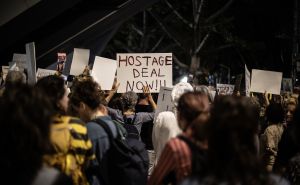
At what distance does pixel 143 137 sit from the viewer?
842 centimetres

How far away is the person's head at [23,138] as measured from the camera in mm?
3686

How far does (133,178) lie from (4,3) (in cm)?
922

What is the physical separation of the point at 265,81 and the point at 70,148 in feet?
26.5

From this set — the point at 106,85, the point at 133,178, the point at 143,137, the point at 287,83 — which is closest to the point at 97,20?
the point at 287,83

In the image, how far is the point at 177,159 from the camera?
4.18 metres

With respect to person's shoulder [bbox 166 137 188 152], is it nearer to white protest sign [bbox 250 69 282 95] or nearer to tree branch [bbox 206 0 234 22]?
white protest sign [bbox 250 69 282 95]

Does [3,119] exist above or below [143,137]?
above

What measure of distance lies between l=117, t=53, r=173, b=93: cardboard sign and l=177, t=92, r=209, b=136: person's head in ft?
17.3

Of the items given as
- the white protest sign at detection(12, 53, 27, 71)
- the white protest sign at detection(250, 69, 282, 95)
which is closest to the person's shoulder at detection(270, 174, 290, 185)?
the white protest sign at detection(12, 53, 27, 71)

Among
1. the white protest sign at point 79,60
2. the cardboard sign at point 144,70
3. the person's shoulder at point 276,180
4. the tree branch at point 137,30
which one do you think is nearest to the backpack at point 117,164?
the person's shoulder at point 276,180

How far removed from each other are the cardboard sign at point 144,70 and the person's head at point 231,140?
5.99 meters

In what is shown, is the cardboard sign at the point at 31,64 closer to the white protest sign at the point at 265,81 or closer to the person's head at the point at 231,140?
the white protest sign at the point at 265,81

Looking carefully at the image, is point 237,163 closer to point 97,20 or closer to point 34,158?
point 34,158

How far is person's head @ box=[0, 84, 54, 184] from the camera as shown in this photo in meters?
3.69
